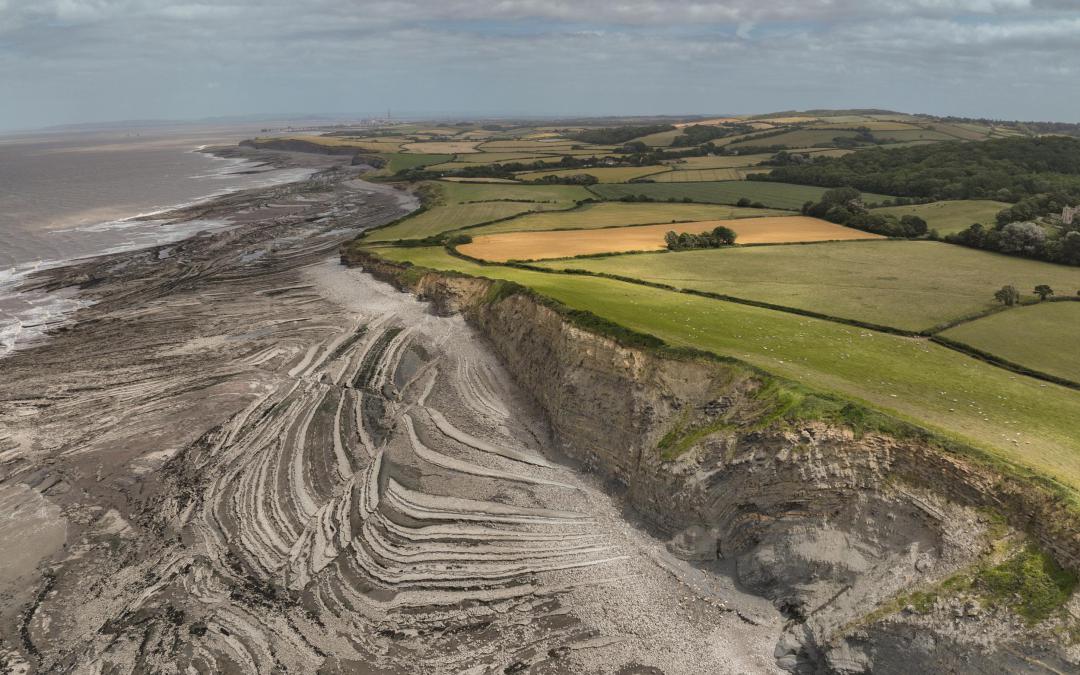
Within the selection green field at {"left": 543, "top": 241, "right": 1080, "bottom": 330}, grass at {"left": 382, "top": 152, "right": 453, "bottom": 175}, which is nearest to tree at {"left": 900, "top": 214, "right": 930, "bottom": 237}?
green field at {"left": 543, "top": 241, "right": 1080, "bottom": 330}

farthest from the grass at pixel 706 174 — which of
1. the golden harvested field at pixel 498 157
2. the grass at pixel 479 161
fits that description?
the golden harvested field at pixel 498 157

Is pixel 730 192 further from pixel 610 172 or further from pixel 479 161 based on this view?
pixel 479 161

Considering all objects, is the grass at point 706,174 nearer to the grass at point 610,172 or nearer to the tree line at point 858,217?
the grass at point 610,172

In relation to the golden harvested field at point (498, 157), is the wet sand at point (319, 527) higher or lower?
lower

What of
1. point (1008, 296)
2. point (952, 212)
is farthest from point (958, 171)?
point (1008, 296)

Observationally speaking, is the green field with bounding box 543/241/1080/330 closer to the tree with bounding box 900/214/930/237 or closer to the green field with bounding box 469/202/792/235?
the tree with bounding box 900/214/930/237

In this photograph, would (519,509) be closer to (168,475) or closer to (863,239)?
(168,475)
